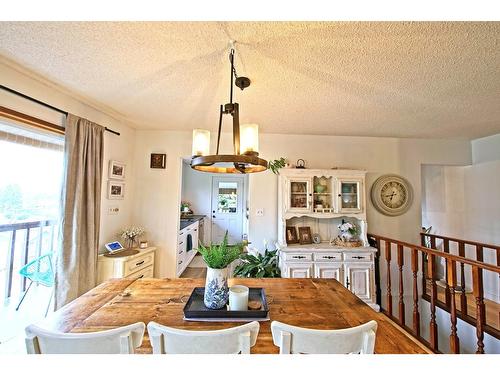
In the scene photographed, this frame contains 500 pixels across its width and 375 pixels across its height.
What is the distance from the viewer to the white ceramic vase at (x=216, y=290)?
1210mm

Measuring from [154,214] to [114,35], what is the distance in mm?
2357

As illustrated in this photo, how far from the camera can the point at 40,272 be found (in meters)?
2.04

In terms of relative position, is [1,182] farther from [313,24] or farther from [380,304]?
[380,304]

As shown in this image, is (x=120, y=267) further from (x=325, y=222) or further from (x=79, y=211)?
(x=325, y=222)

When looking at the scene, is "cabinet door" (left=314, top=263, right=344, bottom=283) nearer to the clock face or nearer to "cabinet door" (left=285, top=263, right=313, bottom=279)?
"cabinet door" (left=285, top=263, right=313, bottom=279)

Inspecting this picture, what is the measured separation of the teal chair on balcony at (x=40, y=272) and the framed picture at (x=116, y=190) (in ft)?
3.05

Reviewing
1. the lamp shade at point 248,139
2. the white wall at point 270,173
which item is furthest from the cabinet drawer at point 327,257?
the lamp shade at point 248,139

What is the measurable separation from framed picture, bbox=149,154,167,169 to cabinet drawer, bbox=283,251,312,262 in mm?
2127

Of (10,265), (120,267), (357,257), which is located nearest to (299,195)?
(357,257)

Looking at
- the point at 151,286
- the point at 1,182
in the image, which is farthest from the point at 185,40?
the point at 1,182

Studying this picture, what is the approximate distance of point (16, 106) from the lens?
5.78 ft

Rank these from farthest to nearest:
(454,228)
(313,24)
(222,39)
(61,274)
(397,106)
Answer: (454,228)
(397,106)
(61,274)
(222,39)
(313,24)

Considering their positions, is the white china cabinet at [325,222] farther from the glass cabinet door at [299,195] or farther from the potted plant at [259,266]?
the potted plant at [259,266]
